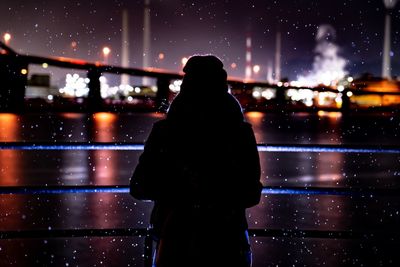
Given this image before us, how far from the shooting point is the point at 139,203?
5.84 metres

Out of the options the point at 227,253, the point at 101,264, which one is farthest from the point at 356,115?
the point at 227,253

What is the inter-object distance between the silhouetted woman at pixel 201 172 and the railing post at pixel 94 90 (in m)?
4.54

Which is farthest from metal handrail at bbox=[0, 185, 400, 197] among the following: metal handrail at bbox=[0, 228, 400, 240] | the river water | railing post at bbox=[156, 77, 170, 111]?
railing post at bbox=[156, 77, 170, 111]

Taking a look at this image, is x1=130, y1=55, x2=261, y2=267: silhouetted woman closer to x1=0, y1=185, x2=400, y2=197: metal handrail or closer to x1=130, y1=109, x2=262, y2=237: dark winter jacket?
x1=130, y1=109, x2=262, y2=237: dark winter jacket

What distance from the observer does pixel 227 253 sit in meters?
2.25

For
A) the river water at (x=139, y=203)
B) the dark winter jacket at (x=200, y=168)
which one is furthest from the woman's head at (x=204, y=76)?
the river water at (x=139, y=203)

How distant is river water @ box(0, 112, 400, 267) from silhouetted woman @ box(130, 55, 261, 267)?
172 centimetres

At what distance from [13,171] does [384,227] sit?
501cm

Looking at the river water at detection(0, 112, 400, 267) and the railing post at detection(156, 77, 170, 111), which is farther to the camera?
the railing post at detection(156, 77, 170, 111)

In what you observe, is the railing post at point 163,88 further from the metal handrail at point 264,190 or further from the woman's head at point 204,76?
the woman's head at point 204,76

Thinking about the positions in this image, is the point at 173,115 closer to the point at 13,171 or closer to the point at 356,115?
the point at 13,171

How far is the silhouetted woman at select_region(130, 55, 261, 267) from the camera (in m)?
2.15

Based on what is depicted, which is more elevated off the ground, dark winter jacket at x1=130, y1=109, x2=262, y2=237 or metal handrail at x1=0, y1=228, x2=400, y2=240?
dark winter jacket at x1=130, y1=109, x2=262, y2=237

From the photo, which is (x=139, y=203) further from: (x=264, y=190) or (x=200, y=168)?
(x=200, y=168)
